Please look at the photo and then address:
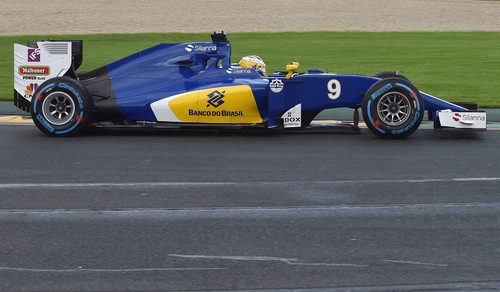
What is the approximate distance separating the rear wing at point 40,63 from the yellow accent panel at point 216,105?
1.69 metres

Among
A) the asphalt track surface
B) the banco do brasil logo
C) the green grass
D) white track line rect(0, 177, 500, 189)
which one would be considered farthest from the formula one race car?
the green grass

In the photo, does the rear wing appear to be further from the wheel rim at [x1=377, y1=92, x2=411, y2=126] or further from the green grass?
the wheel rim at [x1=377, y1=92, x2=411, y2=126]

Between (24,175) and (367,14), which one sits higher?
(367,14)

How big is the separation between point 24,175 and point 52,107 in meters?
2.34

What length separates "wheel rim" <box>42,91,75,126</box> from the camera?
10312 mm

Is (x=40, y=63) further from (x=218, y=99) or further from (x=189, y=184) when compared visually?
(x=189, y=184)

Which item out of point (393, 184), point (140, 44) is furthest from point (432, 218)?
point (140, 44)

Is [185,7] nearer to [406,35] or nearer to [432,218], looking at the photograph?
[406,35]

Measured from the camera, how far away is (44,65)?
10992 millimetres

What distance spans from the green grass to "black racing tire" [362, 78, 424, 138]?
373cm

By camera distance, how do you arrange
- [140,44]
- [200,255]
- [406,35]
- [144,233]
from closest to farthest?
1. [200,255]
2. [144,233]
3. [140,44]
4. [406,35]

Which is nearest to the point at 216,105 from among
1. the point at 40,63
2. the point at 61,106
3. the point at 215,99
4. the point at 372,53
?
the point at 215,99

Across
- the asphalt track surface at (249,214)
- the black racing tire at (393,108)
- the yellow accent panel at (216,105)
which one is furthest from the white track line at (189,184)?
the yellow accent panel at (216,105)

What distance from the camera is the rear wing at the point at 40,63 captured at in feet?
36.0
